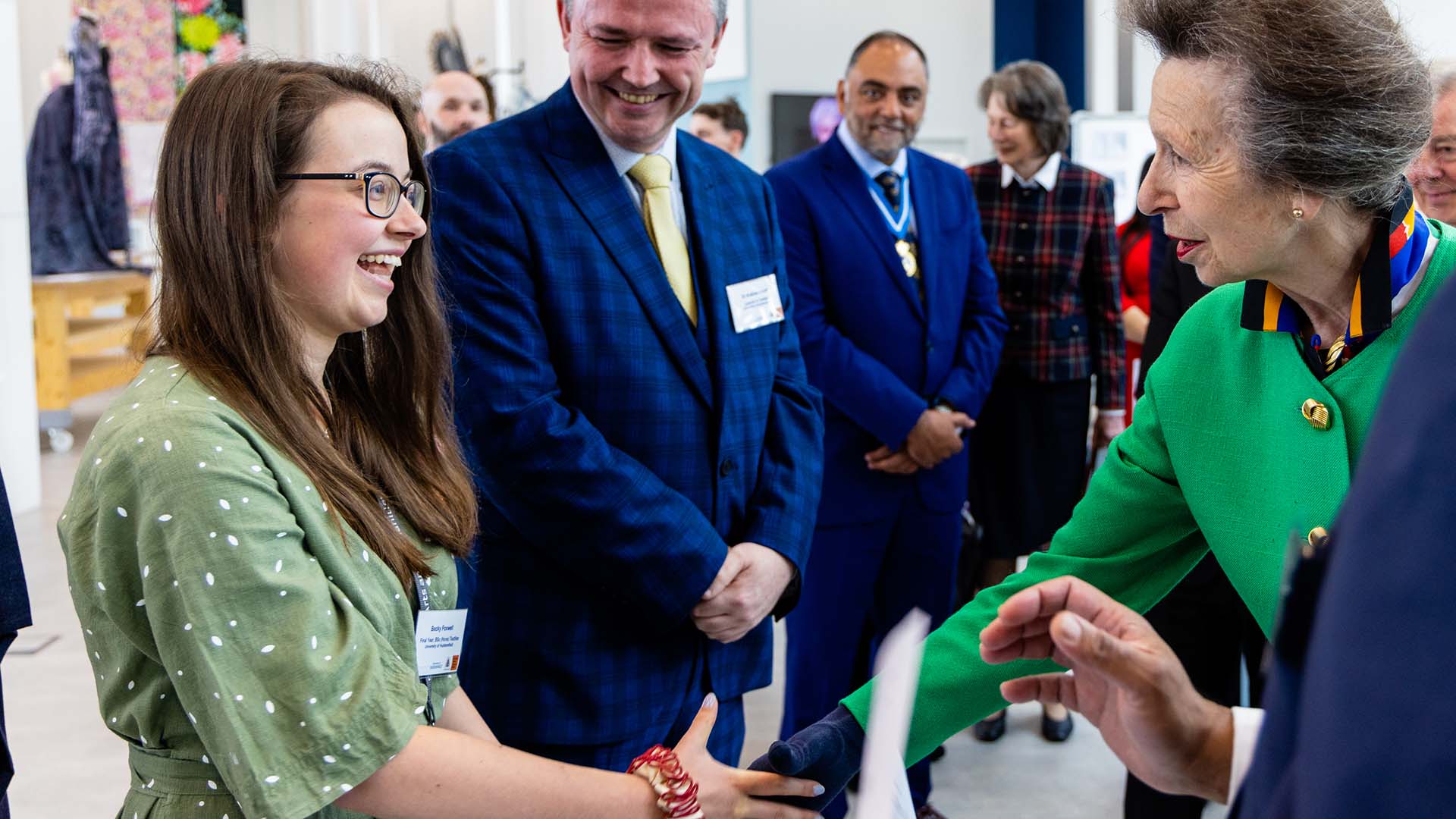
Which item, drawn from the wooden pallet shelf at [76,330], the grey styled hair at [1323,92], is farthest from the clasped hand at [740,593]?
the wooden pallet shelf at [76,330]

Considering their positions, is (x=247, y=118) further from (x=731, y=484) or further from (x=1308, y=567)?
(x=1308, y=567)

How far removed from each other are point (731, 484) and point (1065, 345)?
6.42 feet

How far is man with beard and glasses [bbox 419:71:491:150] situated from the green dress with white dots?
3.51 metres

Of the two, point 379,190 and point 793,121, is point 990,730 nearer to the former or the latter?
point 379,190

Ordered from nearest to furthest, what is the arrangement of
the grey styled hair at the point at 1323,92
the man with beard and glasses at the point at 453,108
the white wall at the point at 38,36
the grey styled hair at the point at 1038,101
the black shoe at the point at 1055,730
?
the grey styled hair at the point at 1323,92, the black shoe at the point at 1055,730, the grey styled hair at the point at 1038,101, the man with beard and glasses at the point at 453,108, the white wall at the point at 38,36

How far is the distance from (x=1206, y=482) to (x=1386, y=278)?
0.29 meters

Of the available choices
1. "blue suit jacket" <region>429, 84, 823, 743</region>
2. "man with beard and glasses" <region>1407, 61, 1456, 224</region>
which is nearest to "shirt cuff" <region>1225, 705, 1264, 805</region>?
"blue suit jacket" <region>429, 84, 823, 743</region>

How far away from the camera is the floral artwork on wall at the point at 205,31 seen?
12562 mm

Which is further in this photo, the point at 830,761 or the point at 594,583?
the point at 594,583

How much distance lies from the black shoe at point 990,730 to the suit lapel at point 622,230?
6.81 feet

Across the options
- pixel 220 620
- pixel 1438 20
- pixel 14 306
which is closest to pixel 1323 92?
pixel 220 620

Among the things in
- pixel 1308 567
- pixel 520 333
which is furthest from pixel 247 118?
pixel 1308 567

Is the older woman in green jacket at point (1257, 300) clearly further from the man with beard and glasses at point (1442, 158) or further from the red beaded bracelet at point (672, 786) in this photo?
the man with beard and glasses at point (1442, 158)

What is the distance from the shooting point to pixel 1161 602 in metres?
2.56
